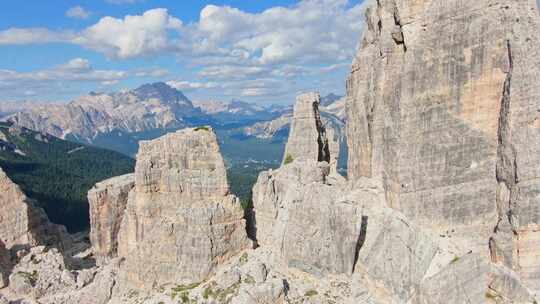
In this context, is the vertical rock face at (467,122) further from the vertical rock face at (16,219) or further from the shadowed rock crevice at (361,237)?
the vertical rock face at (16,219)

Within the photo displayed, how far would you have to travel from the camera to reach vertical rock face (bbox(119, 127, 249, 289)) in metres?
64.3

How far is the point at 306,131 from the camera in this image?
82438 mm

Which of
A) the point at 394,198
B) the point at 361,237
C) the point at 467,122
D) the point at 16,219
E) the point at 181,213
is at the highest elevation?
the point at 467,122

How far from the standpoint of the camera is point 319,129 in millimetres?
85000

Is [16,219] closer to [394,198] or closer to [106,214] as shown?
[106,214]

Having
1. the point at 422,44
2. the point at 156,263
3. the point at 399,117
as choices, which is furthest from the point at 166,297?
the point at 422,44

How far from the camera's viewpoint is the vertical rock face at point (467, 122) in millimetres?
49000

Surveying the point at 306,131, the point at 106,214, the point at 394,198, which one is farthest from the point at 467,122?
the point at 106,214

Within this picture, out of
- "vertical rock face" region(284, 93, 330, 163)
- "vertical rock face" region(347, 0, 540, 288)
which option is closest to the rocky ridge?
"vertical rock face" region(347, 0, 540, 288)

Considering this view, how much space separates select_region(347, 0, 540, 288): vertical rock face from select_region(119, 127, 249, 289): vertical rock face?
914 inches

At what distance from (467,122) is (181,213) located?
3839 centimetres

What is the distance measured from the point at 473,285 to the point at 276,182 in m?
31.6

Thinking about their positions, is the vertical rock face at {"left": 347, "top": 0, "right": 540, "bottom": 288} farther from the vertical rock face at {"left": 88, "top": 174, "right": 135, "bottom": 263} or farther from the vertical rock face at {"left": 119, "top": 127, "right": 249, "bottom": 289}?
the vertical rock face at {"left": 88, "top": 174, "right": 135, "bottom": 263}

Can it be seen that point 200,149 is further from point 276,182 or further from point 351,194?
point 351,194
